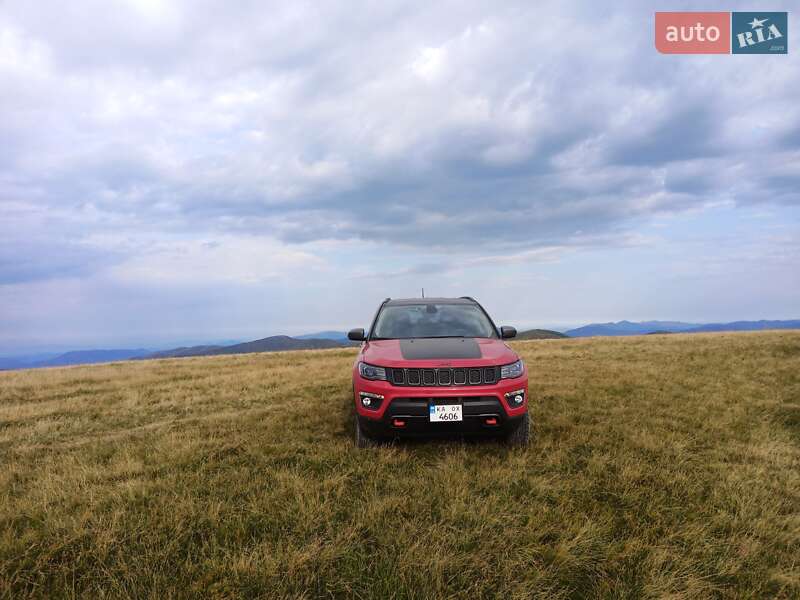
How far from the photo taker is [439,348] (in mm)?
5039

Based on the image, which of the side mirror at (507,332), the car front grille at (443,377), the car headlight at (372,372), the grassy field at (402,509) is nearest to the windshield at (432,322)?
the side mirror at (507,332)

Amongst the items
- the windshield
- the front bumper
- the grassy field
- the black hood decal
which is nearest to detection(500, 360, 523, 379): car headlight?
the front bumper

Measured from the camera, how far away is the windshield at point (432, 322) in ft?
19.4

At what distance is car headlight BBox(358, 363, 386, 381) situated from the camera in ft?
15.3

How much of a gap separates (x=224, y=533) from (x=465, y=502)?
196 cm

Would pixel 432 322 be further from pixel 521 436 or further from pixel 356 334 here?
pixel 521 436

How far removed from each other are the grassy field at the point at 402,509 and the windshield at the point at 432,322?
1.48 m

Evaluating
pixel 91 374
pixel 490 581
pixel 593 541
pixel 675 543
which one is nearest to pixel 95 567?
pixel 490 581

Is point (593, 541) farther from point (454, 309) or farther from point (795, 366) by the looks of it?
point (795, 366)

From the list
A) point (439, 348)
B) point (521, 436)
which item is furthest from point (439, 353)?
point (521, 436)

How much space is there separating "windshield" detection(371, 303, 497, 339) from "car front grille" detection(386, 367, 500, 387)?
1.25m

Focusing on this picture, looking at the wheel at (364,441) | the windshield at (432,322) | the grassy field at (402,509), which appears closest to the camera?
the grassy field at (402,509)

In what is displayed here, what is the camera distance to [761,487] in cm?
404

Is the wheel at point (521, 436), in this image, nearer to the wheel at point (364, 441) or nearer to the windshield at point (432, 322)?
the windshield at point (432, 322)
